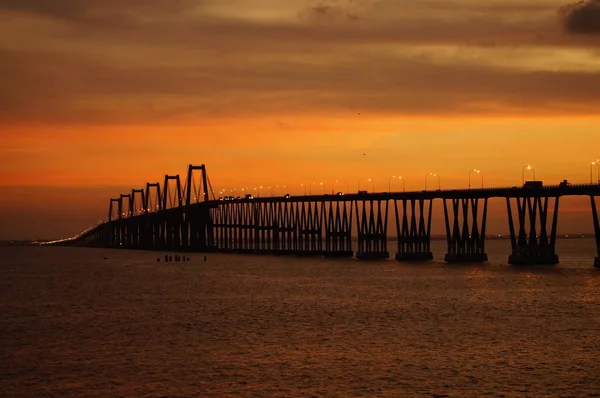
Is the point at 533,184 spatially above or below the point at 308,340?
above

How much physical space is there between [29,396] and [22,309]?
43.3 metres

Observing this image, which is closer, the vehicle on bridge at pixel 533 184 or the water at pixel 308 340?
the water at pixel 308 340

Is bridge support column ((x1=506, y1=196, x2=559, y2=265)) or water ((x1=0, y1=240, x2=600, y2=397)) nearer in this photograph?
water ((x1=0, y1=240, x2=600, y2=397))

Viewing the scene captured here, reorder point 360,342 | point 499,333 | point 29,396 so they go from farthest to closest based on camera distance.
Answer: point 499,333 < point 360,342 < point 29,396

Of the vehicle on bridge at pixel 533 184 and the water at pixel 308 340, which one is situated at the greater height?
the vehicle on bridge at pixel 533 184

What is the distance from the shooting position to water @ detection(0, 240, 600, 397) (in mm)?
46094

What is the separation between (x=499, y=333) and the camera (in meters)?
63.3

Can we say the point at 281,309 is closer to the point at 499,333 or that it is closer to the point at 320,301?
the point at 320,301

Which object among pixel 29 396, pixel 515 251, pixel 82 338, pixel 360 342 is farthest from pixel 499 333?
pixel 515 251

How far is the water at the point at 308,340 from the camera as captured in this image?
151ft

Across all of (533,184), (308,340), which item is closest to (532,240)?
(533,184)

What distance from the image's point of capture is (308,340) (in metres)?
60.6

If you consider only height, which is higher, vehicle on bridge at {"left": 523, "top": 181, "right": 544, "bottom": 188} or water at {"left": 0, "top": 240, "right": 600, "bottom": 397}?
vehicle on bridge at {"left": 523, "top": 181, "right": 544, "bottom": 188}

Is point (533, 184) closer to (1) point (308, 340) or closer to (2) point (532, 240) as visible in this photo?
(2) point (532, 240)
